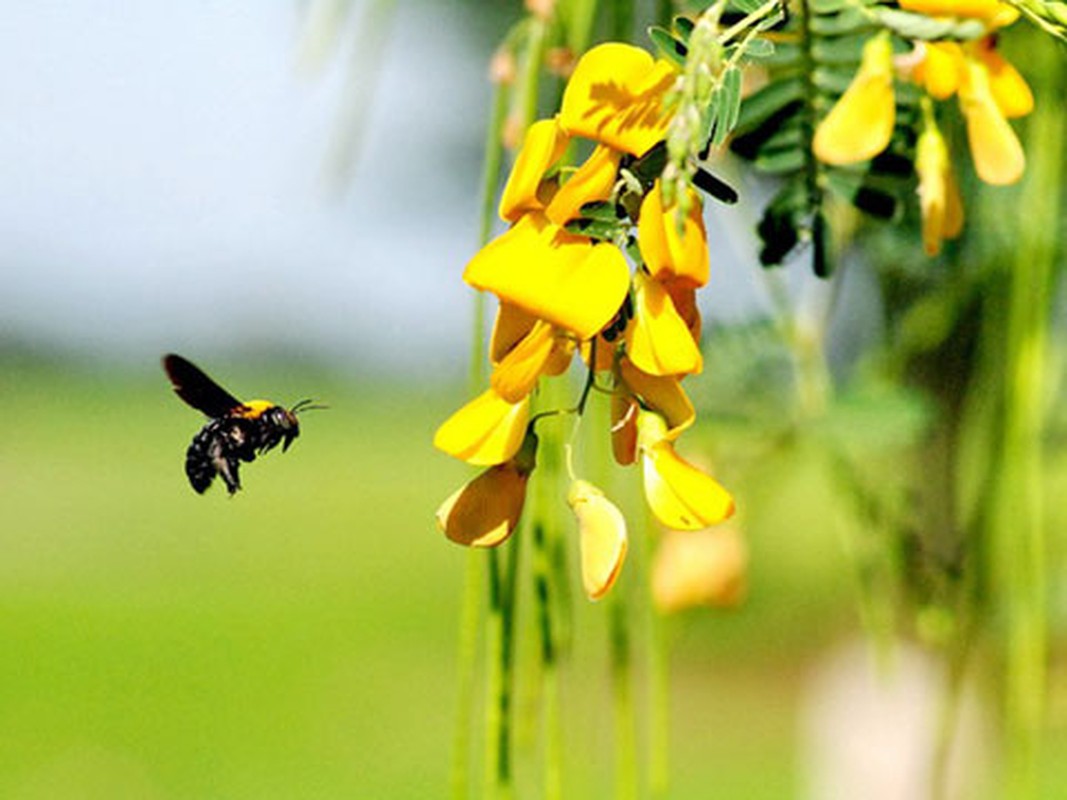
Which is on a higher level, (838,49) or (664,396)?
(838,49)

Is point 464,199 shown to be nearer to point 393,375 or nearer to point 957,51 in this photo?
point 957,51

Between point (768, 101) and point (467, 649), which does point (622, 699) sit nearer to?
point (467, 649)

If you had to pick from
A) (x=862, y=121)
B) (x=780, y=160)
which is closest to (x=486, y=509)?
(x=862, y=121)

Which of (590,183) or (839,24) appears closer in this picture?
(590,183)

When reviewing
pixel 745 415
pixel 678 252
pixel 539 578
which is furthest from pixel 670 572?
pixel 678 252

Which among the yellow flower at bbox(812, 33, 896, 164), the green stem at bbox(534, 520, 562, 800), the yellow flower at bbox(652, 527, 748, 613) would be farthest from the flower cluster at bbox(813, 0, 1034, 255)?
the yellow flower at bbox(652, 527, 748, 613)

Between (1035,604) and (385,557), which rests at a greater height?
(385,557)
